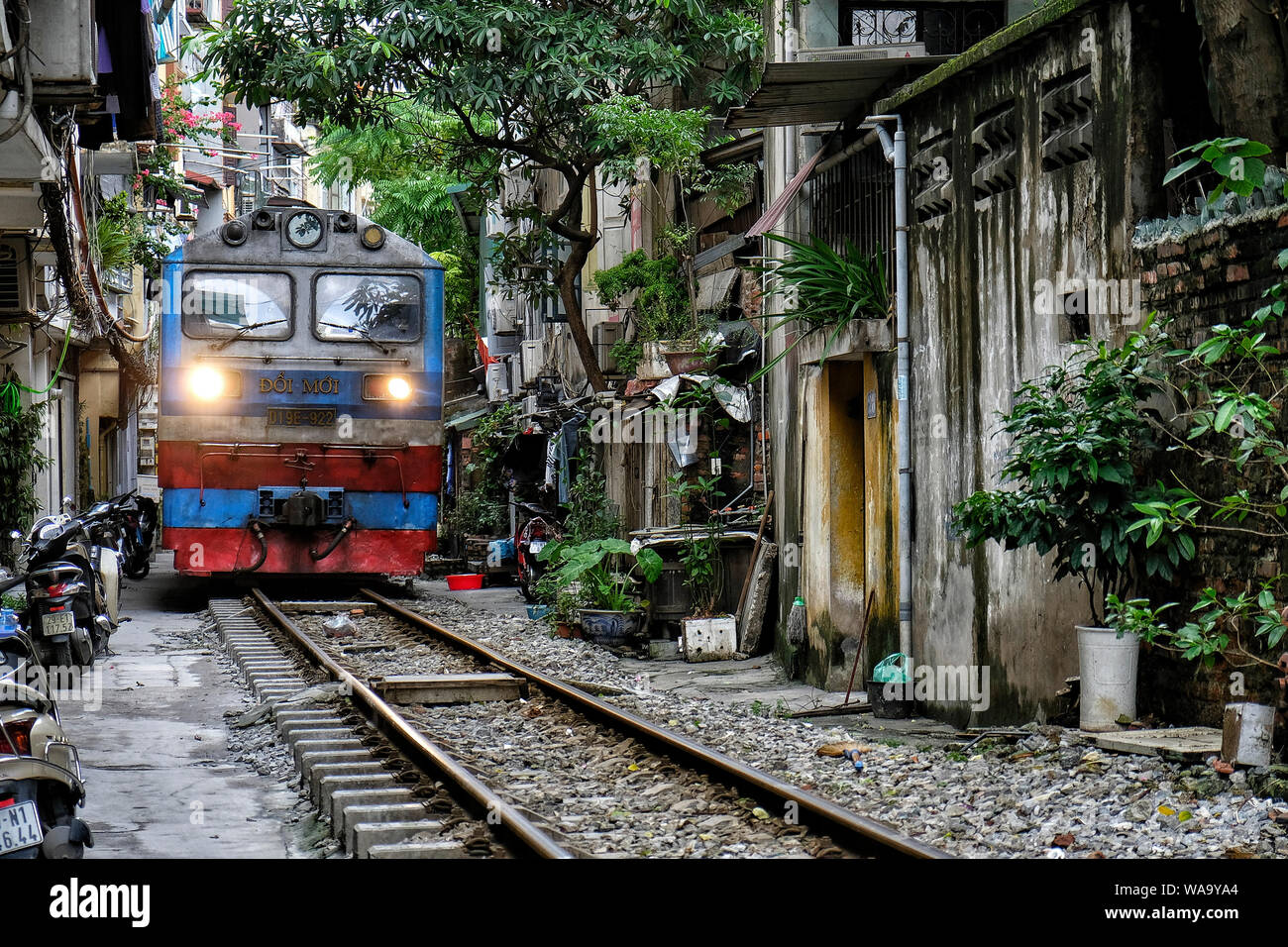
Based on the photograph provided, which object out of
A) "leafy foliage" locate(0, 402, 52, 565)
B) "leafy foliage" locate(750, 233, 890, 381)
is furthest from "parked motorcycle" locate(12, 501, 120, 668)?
"leafy foliage" locate(0, 402, 52, 565)

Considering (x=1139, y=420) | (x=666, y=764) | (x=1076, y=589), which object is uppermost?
(x=1139, y=420)

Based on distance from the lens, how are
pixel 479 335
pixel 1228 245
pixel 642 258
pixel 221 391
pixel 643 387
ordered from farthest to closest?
1. pixel 479 335
2. pixel 642 258
3. pixel 643 387
4. pixel 221 391
5. pixel 1228 245

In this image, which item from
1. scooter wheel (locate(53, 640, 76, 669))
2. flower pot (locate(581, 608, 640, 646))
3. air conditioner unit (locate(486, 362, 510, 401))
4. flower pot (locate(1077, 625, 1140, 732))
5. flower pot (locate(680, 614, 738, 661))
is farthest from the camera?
air conditioner unit (locate(486, 362, 510, 401))

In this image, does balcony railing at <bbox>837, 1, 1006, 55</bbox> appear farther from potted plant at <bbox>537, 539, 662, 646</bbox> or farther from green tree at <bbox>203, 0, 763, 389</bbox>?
potted plant at <bbox>537, 539, 662, 646</bbox>

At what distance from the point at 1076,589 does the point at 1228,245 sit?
1916mm

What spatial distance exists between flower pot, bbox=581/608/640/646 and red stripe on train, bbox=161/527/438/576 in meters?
2.96

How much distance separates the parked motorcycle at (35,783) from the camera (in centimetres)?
470

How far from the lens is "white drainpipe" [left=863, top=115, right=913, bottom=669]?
31.4 ft

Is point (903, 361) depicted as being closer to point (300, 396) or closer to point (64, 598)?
point (64, 598)

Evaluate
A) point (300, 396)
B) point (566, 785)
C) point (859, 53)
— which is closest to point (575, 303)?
point (300, 396)

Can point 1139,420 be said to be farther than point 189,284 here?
No

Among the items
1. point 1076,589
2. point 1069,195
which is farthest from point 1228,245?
point 1076,589
